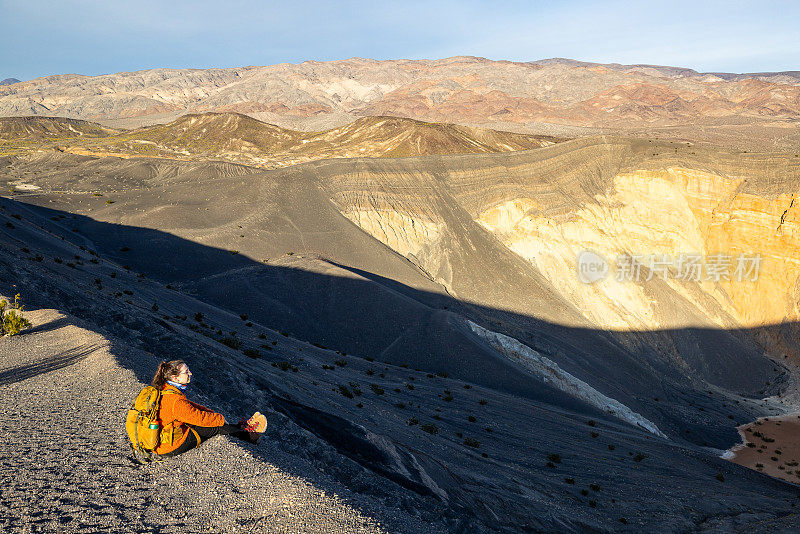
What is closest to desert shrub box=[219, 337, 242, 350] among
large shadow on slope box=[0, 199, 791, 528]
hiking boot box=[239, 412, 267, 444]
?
large shadow on slope box=[0, 199, 791, 528]

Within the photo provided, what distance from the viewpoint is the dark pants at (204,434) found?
715 centimetres

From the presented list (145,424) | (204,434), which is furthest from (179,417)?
(204,434)

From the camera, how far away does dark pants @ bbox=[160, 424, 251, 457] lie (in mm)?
7148

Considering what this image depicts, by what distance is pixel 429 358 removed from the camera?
90.9 ft

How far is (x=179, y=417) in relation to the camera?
274 inches

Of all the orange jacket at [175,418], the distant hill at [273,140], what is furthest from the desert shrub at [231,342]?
the distant hill at [273,140]

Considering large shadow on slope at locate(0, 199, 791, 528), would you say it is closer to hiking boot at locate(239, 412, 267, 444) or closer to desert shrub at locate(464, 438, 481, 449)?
desert shrub at locate(464, 438, 481, 449)

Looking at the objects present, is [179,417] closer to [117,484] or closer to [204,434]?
[204,434]

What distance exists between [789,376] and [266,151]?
83816 millimetres

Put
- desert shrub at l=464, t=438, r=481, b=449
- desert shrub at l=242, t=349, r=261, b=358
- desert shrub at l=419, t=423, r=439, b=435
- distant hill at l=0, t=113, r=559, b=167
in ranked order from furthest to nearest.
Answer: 1. distant hill at l=0, t=113, r=559, b=167
2. desert shrub at l=242, t=349, r=261, b=358
3. desert shrub at l=464, t=438, r=481, b=449
4. desert shrub at l=419, t=423, r=439, b=435

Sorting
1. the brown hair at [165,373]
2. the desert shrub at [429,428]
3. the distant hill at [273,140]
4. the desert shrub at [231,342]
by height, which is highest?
the distant hill at [273,140]

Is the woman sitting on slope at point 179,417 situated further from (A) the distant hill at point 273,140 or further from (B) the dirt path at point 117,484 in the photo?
(A) the distant hill at point 273,140

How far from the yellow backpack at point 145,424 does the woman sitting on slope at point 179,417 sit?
0.23 feet

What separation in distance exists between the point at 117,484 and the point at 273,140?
99919 mm
